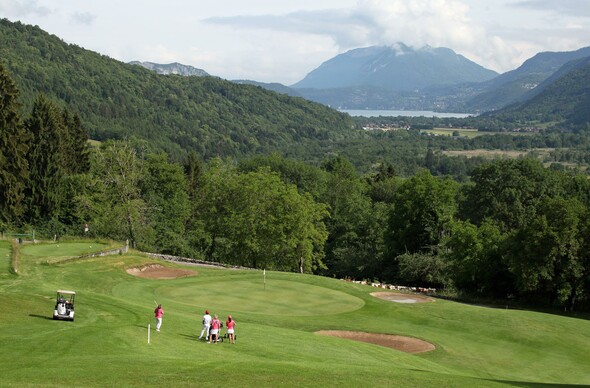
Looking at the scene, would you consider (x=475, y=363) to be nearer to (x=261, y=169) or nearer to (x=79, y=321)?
(x=79, y=321)

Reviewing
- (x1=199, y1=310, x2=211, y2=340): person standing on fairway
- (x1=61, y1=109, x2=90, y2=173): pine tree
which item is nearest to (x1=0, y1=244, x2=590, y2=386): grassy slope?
(x1=199, y1=310, x2=211, y2=340): person standing on fairway

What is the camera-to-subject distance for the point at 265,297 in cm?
4819

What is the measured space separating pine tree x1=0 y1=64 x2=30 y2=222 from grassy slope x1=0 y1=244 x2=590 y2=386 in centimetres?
1967

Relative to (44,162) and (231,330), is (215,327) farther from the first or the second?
(44,162)

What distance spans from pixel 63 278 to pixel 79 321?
14.9 m

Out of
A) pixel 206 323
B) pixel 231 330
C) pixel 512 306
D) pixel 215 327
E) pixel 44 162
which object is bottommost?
pixel 512 306

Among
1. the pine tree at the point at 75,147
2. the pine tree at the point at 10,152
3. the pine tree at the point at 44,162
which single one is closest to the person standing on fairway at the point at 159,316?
the pine tree at the point at 10,152

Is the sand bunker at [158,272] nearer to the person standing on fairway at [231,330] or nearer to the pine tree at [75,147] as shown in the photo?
the person standing on fairway at [231,330]

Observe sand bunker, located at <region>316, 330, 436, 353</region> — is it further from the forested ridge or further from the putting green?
the forested ridge

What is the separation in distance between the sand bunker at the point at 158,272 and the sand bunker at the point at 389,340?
19171 millimetres

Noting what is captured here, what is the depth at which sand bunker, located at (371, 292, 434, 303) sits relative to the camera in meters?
52.7

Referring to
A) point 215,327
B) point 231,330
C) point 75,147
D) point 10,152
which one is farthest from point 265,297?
point 75,147

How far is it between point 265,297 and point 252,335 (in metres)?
13.8

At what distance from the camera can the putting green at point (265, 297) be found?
4459 centimetres
